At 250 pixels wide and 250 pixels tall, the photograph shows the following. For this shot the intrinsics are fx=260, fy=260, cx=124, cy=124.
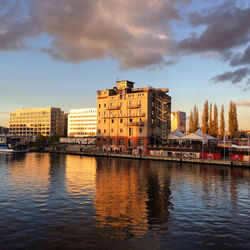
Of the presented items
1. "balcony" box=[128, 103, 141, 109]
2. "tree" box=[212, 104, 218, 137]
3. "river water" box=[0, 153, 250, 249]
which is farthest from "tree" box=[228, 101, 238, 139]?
"river water" box=[0, 153, 250, 249]

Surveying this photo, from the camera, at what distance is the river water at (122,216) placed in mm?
18266

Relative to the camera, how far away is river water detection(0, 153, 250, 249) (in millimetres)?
18266

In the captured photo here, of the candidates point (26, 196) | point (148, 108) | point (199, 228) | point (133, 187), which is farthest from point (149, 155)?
point (199, 228)

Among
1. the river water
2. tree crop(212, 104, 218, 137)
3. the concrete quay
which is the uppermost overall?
tree crop(212, 104, 218, 137)

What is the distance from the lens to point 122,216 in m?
23.5

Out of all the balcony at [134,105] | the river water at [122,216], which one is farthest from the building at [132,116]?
the river water at [122,216]

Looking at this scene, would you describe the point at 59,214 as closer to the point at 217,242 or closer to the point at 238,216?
the point at 217,242

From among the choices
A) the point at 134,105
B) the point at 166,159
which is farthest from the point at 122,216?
the point at 134,105

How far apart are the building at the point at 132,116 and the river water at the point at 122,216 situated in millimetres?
62201

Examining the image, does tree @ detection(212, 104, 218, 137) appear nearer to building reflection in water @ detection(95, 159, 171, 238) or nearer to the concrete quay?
the concrete quay

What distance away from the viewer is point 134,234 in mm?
19391

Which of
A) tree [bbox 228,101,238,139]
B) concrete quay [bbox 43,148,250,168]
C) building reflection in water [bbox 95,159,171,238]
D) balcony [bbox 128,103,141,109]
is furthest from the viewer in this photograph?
tree [bbox 228,101,238,139]

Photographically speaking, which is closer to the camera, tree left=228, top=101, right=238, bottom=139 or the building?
the building

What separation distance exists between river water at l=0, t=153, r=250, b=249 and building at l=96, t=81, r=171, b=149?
62201 millimetres
